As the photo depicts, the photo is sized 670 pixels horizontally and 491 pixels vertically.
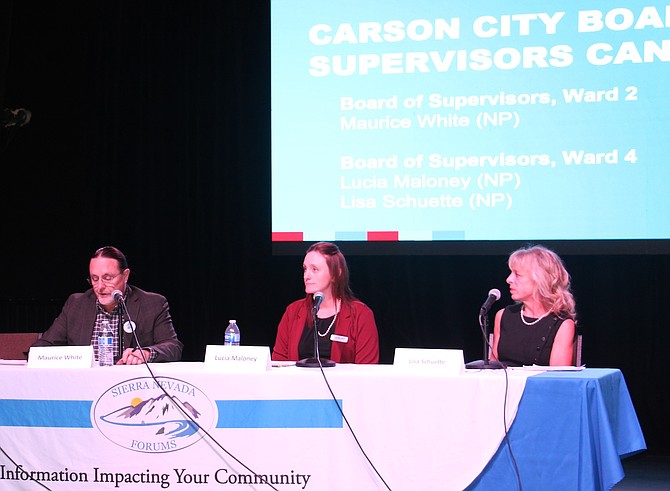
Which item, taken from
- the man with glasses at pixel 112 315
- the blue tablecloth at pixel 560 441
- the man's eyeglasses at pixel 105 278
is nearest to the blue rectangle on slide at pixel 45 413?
the man with glasses at pixel 112 315

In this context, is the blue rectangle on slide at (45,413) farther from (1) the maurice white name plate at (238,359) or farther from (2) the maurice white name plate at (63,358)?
(1) the maurice white name plate at (238,359)

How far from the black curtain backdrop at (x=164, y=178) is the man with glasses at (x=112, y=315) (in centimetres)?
196

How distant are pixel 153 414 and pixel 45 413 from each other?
15.9 inches

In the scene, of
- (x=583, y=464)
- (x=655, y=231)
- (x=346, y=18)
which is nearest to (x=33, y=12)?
(x=346, y=18)

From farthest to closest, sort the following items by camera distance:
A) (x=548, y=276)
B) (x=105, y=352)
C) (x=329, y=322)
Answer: (x=329, y=322)
(x=548, y=276)
(x=105, y=352)

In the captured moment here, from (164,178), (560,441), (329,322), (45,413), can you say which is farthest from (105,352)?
(164,178)

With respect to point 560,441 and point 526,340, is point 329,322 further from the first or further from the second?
point 560,441

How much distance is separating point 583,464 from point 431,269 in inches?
115

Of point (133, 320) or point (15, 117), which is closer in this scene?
point (133, 320)

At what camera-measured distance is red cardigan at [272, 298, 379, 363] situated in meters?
3.87

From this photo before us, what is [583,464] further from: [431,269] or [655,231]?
[431,269]

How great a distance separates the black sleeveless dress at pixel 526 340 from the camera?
11.9 feet

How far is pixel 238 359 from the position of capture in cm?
309

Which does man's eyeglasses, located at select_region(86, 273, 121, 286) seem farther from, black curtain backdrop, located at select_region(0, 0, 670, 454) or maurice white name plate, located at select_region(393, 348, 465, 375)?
black curtain backdrop, located at select_region(0, 0, 670, 454)
